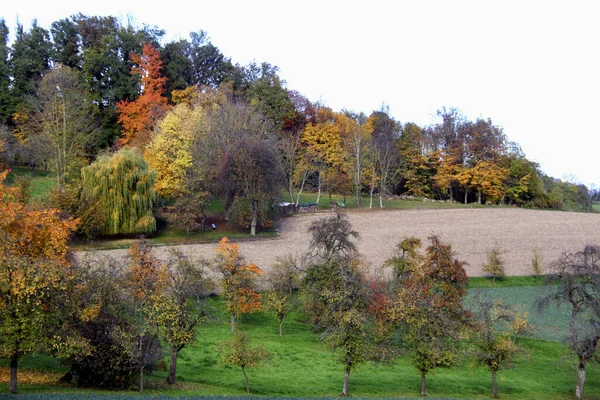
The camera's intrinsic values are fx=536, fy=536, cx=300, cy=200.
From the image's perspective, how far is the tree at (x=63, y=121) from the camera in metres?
59.4

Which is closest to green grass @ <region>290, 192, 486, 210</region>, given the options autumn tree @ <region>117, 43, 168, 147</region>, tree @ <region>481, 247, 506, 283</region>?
autumn tree @ <region>117, 43, 168, 147</region>

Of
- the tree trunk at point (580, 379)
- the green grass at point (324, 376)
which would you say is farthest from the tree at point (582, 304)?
the green grass at point (324, 376)

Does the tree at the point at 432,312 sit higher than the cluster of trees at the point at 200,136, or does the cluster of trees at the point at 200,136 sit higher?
the cluster of trees at the point at 200,136

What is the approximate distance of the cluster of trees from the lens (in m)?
57.8

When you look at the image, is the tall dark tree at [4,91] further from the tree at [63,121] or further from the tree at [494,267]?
the tree at [494,267]

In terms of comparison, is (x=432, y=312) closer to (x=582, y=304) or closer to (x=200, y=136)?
(x=582, y=304)

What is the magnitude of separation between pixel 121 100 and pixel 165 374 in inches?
2139

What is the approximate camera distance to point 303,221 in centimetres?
6469

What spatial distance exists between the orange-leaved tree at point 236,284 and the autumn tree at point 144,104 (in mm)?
34473

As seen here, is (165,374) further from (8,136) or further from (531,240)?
(8,136)

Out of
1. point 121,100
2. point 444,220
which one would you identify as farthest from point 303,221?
point 121,100

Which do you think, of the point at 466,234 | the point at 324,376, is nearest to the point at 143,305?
the point at 324,376

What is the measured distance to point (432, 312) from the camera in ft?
97.3

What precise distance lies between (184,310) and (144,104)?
53349 millimetres
